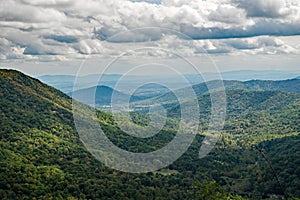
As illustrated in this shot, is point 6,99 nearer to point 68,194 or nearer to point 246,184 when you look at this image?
point 68,194

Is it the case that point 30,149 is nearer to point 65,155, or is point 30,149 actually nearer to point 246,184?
point 65,155

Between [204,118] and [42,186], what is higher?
[42,186]

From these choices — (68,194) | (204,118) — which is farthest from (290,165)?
(204,118)

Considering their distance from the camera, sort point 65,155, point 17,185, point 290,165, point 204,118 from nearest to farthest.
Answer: point 17,185, point 290,165, point 65,155, point 204,118

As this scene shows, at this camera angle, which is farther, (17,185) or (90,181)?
(90,181)

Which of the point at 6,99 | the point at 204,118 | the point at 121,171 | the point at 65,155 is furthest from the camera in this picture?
the point at 204,118

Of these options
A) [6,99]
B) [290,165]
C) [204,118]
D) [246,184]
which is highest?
[6,99]

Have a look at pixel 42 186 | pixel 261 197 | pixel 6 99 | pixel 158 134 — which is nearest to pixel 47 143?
pixel 6 99
